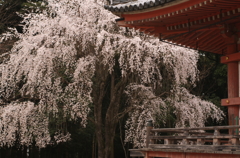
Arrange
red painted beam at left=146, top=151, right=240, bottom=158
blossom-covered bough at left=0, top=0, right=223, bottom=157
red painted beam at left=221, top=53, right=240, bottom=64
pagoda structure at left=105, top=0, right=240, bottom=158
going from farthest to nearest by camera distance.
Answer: blossom-covered bough at left=0, top=0, right=223, bottom=157 < red painted beam at left=221, top=53, right=240, bottom=64 < pagoda structure at left=105, top=0, right=240, bottom=158 < red painted beam at left=146, top=151, right=240, bottom=158

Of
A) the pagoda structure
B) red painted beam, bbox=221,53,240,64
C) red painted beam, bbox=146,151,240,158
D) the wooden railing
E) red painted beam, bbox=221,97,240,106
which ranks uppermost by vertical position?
the pagoda structure

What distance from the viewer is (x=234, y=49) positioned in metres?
6.42

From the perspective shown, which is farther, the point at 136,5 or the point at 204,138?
the point at 136,5

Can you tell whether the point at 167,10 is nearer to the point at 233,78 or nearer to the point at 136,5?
the point at 136,5

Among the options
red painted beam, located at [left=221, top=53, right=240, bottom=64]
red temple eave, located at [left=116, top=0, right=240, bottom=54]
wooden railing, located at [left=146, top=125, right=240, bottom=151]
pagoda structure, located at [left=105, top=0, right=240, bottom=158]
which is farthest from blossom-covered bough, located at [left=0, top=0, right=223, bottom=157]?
red painted beam, located at [left=221, top=53, right=240, bottom=64]

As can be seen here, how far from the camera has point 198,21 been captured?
20.6ft

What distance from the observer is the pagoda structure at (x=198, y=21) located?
5543 mm

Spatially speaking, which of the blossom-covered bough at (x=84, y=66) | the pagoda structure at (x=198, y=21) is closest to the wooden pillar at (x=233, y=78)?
the pagoda structure at (x=198, y=21)

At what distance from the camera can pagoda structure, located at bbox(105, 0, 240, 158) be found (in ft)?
18.2

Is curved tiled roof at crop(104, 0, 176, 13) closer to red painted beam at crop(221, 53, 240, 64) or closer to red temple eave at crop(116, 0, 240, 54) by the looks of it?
red temple eave at crop(116, 0, 240, 54)

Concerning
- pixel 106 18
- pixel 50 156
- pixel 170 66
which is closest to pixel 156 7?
pixel 170 66

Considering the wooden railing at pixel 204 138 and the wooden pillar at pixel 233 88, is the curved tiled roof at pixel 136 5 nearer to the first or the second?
the wooden pillar at pixel 233 88

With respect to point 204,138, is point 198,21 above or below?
above

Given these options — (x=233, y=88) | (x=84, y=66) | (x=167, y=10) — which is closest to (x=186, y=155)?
(x=233, y=88)
